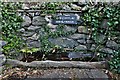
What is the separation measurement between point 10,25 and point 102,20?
1.49m

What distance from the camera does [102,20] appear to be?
3.32 metres

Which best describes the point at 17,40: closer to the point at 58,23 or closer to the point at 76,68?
the point at 58,23

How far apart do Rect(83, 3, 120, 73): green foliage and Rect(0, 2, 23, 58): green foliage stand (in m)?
1.13

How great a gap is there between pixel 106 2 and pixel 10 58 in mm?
1793

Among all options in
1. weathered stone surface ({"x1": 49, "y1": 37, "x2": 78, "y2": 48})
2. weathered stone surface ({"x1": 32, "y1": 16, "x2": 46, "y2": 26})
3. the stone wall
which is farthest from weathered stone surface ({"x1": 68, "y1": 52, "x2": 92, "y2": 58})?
weathered stone surface ({"x1": 32, "y1": 16, "x2": 46, "y2": 26})

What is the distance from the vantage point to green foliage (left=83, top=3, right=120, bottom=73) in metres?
3.19

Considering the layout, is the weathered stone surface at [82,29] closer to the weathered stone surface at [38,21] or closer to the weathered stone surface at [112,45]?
the weathered stone surface at [112,45]

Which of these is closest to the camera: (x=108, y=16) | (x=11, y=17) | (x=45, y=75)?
(x=45, y=75)

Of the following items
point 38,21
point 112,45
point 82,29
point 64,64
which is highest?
point 38,21

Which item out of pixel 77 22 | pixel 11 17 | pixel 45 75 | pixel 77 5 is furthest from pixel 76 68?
pixel 11 17

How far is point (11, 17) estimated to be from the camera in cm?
342

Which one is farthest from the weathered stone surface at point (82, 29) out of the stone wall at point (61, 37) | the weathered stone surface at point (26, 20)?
the weathered stone surface at point (26, 20)

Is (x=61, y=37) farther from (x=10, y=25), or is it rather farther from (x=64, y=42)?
(x=10, y=25)

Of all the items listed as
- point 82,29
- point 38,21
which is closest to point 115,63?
point 82,29
